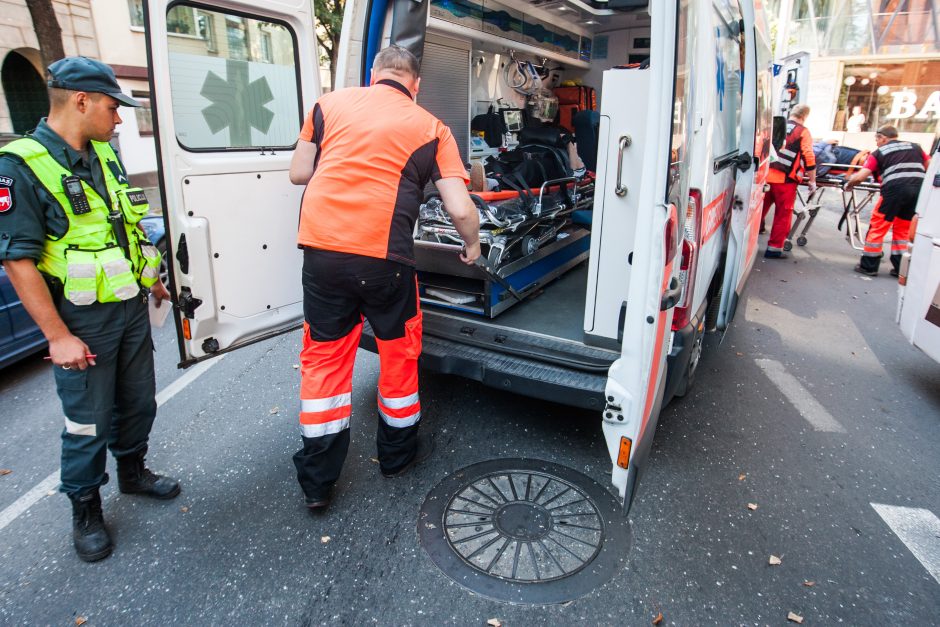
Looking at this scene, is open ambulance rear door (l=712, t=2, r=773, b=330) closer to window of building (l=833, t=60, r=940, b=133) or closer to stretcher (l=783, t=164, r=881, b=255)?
stretcher (l=783, t=164, r=881, b=255)

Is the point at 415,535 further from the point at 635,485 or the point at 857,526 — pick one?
the point at 857,526

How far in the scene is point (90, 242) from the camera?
234 centimetres

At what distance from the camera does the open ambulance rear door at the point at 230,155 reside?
267cm

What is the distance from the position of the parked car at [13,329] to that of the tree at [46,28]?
4.06 m

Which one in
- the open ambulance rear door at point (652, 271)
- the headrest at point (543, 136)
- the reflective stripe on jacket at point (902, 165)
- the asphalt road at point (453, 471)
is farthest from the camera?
the reflective stripe on jacket at point (902, 165)

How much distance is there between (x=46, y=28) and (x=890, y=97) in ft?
77.5

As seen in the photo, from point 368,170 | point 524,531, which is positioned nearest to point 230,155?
point 368,170

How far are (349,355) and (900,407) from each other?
3774mm

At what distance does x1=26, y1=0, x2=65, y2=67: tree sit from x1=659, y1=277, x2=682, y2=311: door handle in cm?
747

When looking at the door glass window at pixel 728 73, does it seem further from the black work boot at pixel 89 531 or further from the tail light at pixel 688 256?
the black work boot at pixel 89 531

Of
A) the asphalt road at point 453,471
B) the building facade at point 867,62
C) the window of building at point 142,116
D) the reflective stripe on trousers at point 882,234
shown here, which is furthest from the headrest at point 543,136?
the building facade at point 867,62

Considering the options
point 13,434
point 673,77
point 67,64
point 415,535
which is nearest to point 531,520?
point 415,535

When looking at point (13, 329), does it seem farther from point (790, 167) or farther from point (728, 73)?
point (790, 167)

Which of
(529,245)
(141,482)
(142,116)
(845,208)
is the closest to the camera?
(141,482)
